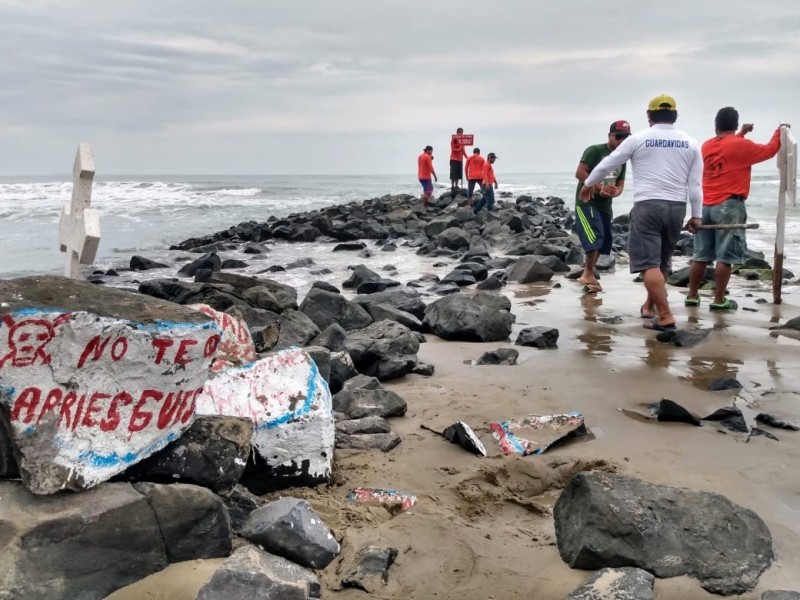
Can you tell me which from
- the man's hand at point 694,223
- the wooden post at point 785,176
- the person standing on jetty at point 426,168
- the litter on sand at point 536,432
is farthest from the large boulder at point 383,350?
the person standing on jetty at point 426,168

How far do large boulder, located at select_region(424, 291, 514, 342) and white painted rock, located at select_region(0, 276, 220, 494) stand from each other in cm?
356

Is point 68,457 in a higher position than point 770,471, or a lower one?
higher

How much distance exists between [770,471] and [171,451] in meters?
2.66

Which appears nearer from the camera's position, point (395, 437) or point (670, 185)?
point (395, 437)

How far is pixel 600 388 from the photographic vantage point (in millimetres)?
4438

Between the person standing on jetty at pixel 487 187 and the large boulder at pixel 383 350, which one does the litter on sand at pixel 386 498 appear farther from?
the person standing on jetty at pixel 487 187

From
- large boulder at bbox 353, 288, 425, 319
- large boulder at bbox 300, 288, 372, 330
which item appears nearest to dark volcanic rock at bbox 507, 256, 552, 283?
large boulder at bbox 353, 288, 425, 319

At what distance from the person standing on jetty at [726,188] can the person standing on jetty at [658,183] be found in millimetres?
889

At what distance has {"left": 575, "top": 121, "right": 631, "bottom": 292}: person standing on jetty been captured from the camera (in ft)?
23.9

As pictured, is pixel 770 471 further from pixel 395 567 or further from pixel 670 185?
pixel 670 185

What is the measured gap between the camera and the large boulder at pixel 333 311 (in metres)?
6.22

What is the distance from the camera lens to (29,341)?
228 cm

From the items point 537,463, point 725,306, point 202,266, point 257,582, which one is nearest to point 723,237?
point 725,306

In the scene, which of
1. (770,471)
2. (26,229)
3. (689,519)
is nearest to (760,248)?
(770,471)
